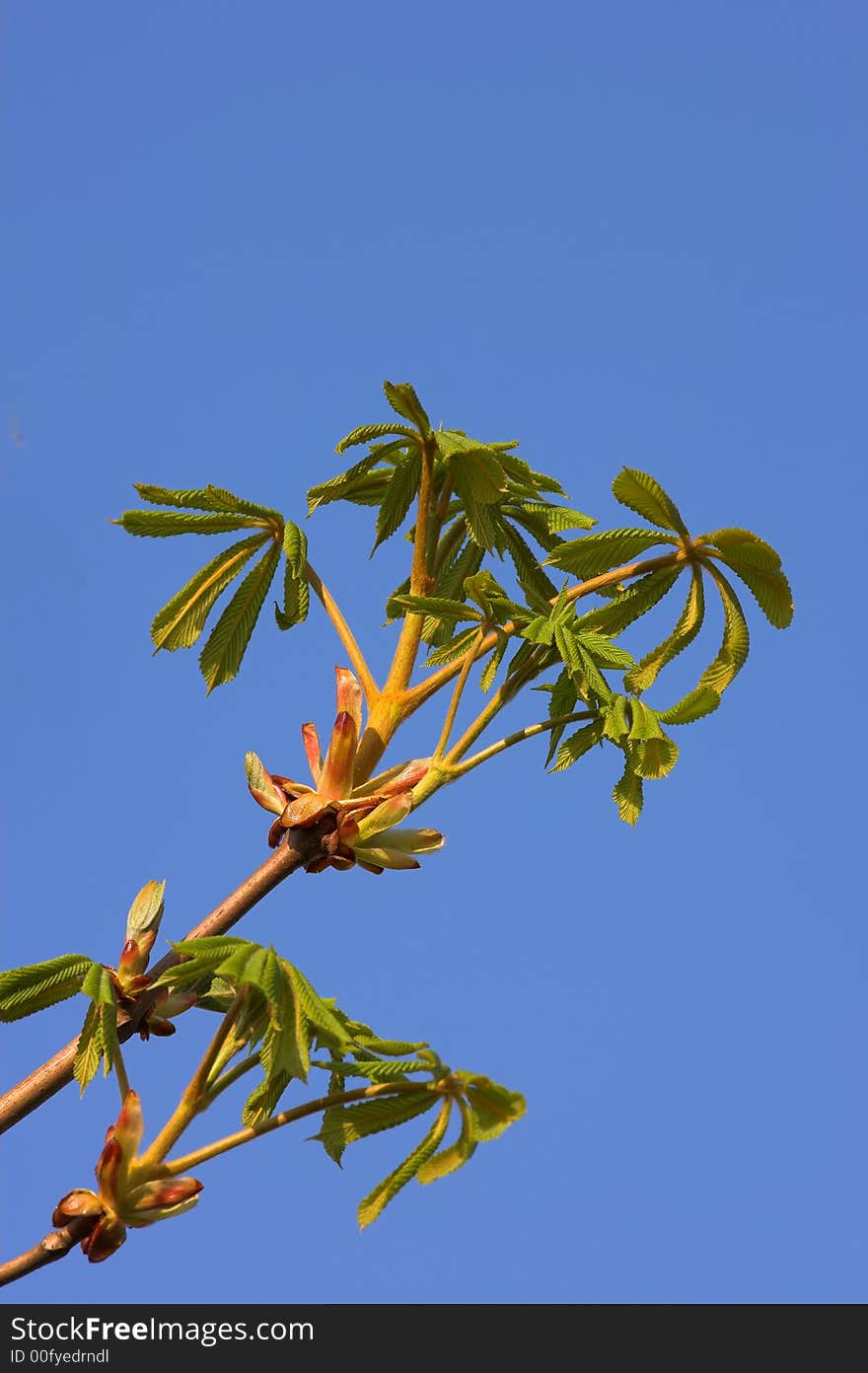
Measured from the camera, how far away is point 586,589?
3092mm

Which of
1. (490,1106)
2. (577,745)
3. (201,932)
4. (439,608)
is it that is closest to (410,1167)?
(490,1106)

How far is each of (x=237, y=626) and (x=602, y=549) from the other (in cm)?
87

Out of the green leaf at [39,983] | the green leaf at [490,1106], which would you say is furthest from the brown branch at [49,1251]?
the green leaf at [490,1106]

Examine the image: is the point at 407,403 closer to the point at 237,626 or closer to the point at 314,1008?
the point at 237,626

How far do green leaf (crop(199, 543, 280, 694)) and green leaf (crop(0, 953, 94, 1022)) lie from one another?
862mm

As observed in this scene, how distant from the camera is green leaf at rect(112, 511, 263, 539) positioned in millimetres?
3143

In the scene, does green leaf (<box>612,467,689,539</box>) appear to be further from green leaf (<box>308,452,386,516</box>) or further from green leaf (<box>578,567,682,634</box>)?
green leaf (<box>308,452,386,516</box>)

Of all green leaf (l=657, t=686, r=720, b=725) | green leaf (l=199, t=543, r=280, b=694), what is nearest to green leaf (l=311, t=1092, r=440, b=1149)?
green leaf (l=657, t=686, r=720, b=725)

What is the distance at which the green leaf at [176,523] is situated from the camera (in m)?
3.14

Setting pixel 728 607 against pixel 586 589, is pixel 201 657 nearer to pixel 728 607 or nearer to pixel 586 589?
pixel 586 589

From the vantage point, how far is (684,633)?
321 cm

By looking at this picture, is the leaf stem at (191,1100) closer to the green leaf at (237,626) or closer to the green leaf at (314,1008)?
the green leaf at (314,1008)

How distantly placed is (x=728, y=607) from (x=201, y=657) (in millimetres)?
1220
